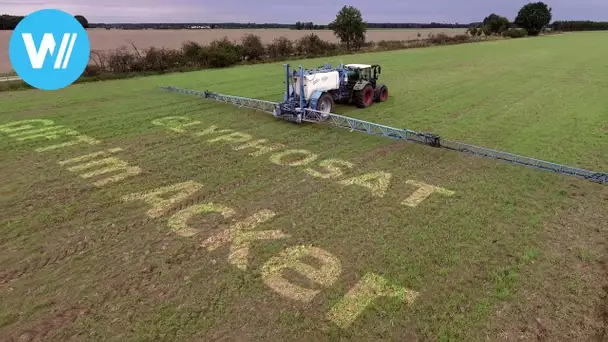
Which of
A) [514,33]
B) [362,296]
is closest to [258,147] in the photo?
[362,296]

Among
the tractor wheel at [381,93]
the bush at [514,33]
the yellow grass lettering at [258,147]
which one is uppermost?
the bush at [514,33]

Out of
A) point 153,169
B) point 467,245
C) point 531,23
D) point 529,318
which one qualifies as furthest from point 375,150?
point 531,23

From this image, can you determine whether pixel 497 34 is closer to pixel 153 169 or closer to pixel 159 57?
pixel 159 57

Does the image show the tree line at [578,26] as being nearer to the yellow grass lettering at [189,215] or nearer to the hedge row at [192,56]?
the hedge row at [192,56]

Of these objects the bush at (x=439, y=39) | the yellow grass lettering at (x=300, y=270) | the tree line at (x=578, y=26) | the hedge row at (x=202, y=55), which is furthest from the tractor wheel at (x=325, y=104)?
the tree line at (x=578, y=26)

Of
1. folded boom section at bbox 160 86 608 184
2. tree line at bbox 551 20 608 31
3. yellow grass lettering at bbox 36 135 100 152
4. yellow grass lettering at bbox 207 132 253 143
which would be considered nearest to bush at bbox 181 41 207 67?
folded boom section at bbox 160 86 608 184
